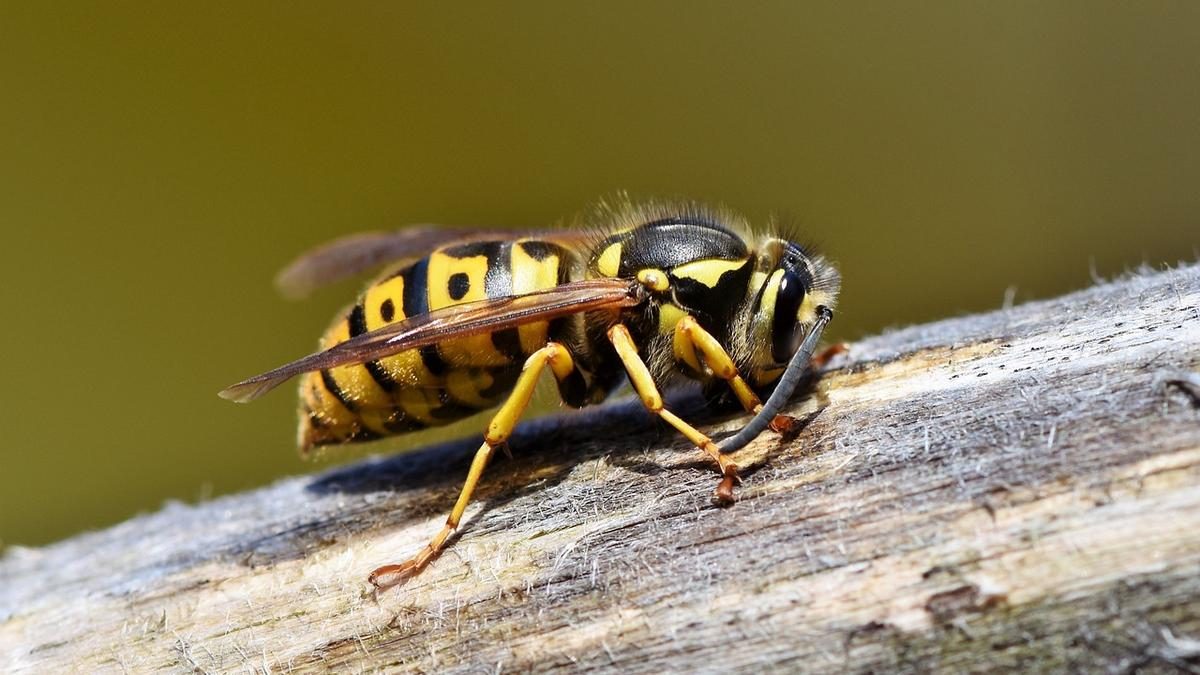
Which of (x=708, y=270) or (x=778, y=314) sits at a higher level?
(x=708, y=270)

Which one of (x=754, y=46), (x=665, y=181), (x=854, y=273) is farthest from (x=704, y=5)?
(x=854, y=273)

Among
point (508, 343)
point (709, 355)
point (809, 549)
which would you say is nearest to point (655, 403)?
point (709, 355)

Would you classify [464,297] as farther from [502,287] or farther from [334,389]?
[334,389]

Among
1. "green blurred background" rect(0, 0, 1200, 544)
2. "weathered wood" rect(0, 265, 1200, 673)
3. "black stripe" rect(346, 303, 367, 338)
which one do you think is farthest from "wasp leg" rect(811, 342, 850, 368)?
"green blurred background" rect(0, 0, 1200, 544)

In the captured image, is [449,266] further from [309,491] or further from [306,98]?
[306,98]

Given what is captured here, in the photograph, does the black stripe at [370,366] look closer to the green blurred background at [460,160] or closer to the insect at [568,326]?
the insect at [568,326]

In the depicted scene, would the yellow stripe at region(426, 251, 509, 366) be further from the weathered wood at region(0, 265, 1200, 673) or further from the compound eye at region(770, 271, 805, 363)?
the compound eye at region(770, 271, 805, 363)

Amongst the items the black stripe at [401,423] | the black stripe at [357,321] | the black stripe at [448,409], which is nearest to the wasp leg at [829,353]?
the black stripe at [448,409]
